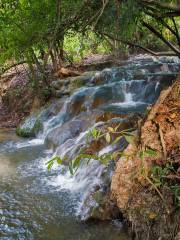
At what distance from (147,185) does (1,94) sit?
1181cm

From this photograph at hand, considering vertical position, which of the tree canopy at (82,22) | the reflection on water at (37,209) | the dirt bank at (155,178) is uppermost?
the tree canopy at (82,22)

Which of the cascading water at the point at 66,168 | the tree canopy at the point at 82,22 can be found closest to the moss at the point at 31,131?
the cascading water at the point at 66,168

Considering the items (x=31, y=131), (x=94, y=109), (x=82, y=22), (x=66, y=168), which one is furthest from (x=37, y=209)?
(x=31, y=131)

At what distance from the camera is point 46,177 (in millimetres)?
6809

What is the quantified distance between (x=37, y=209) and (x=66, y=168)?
1.82 metres

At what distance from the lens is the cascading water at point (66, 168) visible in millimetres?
4852

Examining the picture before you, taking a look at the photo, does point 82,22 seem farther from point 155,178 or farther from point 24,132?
point 24,132

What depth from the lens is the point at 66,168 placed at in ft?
23.5

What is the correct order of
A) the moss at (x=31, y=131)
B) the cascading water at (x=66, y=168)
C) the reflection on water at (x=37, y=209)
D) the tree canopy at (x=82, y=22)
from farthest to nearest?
the moss at (x=31, y=131), the cascading water at (x=66, y=168), the reflection on water at (x=37, y=209), the tree canopy at (x=82, y=22)

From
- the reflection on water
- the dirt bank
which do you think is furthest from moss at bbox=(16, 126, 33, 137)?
the dirt bank

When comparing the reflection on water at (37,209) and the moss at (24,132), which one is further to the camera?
the moss at (24,132)

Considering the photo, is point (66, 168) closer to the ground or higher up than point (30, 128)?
closer to the ground

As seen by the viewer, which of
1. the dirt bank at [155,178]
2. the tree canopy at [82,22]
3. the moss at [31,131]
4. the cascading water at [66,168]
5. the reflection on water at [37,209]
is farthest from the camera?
Result: the moss at [31,131]

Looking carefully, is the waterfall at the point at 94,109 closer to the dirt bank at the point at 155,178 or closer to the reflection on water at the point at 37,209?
the reflection on water at the point at 37,209
